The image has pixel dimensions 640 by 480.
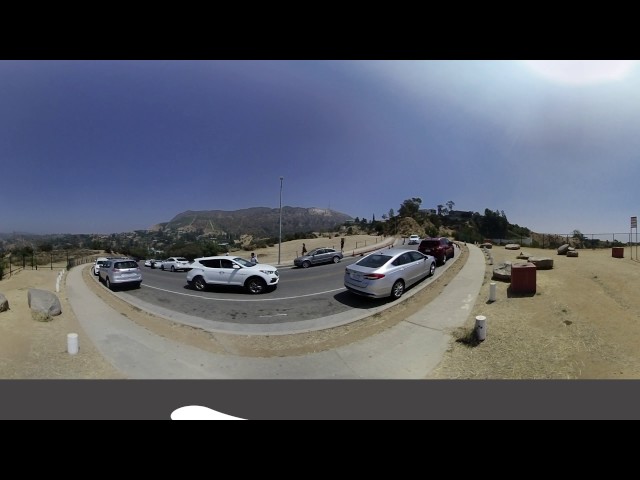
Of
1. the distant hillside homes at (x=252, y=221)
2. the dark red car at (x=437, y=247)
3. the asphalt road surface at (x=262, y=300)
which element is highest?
the distant hillside homes at (x=252, y=221)

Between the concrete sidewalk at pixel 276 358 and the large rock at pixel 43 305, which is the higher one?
the large rock at pixel 43 305

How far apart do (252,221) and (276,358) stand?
51.2 inches

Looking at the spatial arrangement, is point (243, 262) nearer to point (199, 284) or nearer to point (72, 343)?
point (199, 284)

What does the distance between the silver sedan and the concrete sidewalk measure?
1.11 ft

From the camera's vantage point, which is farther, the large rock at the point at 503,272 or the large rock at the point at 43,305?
the large rock at the point at 503,272

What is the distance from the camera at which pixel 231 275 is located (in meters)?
2.21

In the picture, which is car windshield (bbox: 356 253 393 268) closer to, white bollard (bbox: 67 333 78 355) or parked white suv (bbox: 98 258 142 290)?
parked white suv (bbox: 98 258 142 290)

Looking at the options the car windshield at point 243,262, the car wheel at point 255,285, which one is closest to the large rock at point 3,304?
the car windshield at point 243,262

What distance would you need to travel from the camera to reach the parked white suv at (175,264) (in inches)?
92.0

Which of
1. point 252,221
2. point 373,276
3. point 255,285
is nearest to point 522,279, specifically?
point 373,276

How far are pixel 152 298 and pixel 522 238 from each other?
4.01 meters

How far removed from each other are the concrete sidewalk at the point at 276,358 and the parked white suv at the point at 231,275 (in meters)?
0.58

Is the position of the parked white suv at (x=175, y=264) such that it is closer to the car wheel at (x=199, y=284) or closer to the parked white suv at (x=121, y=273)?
the car wheel at (x=199, y=284)

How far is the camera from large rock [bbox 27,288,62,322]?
222 centimetres
